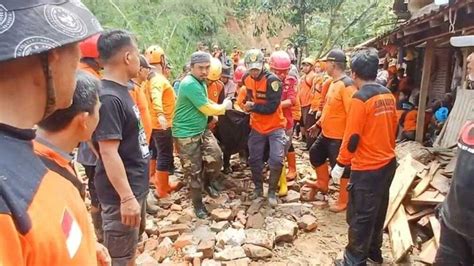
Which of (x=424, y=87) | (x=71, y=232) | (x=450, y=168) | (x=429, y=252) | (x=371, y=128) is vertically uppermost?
(x=71, y=232)

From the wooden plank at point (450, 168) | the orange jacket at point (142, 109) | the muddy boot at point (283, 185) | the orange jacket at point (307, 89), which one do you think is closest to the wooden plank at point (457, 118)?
the wooden plank at point (450, 168)

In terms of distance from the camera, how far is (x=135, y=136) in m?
2.76

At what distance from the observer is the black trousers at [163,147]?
5828mm

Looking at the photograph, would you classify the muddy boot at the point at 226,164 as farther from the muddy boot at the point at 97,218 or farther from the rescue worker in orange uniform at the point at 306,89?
the muddy boot at the point at 97,218

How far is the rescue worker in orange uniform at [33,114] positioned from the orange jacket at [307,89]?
8.24m

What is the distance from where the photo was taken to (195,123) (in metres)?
5.15

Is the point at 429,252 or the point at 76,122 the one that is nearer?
the point at 76,122

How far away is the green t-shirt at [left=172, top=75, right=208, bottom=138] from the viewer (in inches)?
197

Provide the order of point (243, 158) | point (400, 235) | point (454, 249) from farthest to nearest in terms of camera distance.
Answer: point (243, 158), point (400, 235), point (454, 249)

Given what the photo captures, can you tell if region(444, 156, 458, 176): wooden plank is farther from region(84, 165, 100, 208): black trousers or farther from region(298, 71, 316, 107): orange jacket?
region(84, 165, 100, 208): black trousers

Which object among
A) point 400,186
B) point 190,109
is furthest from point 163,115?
point 400,186

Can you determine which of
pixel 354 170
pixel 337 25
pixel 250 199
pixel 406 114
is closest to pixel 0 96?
pixel 354 170

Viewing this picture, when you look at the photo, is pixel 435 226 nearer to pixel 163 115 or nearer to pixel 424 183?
pixel 424 183

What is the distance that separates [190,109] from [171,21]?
14107 mm
